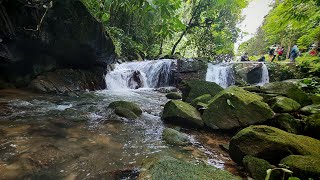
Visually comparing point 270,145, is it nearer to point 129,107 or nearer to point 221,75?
point 129,107

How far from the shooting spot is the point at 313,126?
4.76m

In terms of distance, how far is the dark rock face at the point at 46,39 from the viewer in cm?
802

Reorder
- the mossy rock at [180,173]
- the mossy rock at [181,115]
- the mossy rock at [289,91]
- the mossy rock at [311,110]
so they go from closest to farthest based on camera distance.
→ the mossy rock at [180,173]
the mossy rock at [311,110]
the mossy rock at [181,115]
the mossy rock at [289,91]

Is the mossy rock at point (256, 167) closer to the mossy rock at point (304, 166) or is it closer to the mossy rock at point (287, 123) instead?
the mossy rock at point (304, 166)

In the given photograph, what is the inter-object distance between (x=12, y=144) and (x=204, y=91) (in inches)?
230

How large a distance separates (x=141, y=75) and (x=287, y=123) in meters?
10.9

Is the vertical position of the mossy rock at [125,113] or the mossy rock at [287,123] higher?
the mossy rock at [287,123]

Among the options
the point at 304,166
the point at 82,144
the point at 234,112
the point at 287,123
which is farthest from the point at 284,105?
the point at 82,144

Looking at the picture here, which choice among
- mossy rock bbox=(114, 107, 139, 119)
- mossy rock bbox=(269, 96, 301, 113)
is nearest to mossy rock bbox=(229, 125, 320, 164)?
mossy rock bbox=(269, 96, 301, 113)

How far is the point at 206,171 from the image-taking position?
122 inches

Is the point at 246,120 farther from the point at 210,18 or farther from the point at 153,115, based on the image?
the point at 210,18

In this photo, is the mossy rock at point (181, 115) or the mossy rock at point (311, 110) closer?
the mossy rock at point (311, 110)

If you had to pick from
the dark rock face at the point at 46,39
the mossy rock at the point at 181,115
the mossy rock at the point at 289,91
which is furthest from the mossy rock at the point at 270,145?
the dark rock face at the point at 46,39

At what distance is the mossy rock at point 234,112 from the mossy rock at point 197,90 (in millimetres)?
2021
